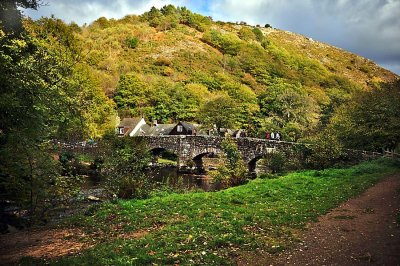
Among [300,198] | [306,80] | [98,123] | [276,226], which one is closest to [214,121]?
[98,123]

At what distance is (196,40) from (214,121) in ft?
323

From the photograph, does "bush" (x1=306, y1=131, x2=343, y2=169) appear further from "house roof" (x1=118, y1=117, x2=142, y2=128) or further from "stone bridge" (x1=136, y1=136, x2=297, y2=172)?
"house roof" (x1=118, y1=117, x2=142, y2=128)

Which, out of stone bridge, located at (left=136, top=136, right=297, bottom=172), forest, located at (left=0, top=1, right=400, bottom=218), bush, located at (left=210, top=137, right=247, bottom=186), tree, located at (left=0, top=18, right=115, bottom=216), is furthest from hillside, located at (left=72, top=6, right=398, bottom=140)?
tree, located at (left=0, top=18, right=115, bottom=216)

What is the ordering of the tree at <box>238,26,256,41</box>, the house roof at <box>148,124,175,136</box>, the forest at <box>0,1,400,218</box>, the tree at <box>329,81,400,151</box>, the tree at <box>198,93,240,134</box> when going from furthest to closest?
the tree at <box>238,26,256,41</box> → the house roof at <box>148,124,175,136</box> → the tree at <box>198,93,240,134</box> → the tree at <box>329,81,400,151</box> → the forest at <box>0,1,400,218</box>

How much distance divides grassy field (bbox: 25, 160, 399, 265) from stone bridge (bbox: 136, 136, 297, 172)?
72.8 feet

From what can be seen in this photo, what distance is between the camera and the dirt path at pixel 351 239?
33.6ft

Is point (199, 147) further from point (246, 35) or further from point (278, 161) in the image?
point (246, 35)

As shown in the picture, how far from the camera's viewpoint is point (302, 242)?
1184 centimetres

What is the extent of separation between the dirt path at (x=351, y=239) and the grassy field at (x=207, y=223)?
2.04 ft

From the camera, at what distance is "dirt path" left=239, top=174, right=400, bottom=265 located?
33.6 feet

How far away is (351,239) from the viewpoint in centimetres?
1204

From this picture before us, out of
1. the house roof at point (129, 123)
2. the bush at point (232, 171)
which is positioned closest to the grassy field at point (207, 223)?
the bush at point (232, 171)

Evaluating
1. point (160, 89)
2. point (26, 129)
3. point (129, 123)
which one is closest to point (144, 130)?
point (129, 123)

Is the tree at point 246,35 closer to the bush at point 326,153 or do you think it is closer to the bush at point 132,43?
the bush at point 132,43
